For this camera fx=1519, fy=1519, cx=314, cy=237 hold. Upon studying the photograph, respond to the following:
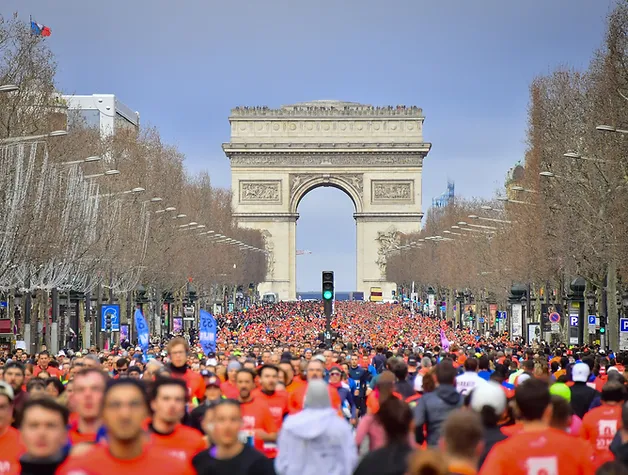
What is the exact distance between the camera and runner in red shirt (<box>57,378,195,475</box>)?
24.2 ft

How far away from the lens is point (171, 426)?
9.52 meters

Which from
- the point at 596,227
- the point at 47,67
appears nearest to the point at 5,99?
the point at 47,67

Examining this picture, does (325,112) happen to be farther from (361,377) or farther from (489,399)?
(489,399)

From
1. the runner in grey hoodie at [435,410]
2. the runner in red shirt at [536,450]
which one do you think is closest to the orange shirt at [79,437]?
the runner in red shirt at [536,450]

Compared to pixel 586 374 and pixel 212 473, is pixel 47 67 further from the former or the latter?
pixel 212 473

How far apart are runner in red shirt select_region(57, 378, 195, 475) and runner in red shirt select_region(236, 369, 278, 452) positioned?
4324mm

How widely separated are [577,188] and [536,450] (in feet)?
130

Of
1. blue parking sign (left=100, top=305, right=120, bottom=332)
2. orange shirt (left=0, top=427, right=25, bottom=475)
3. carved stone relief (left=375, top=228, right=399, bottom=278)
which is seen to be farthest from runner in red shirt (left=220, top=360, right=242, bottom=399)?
carved stone relief (left=375, top=228, right=399, bottom=278)

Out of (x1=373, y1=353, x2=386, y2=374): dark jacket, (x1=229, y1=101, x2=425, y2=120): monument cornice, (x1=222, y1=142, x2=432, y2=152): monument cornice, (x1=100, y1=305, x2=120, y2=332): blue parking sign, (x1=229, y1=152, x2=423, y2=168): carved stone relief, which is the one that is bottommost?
(x1=373, y1=353, x2=386, y2=374): dark jacket

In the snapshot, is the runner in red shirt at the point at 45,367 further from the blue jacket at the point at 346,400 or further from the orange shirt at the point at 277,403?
the orange shirt at the point at 277,403

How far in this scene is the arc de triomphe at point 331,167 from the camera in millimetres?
137250

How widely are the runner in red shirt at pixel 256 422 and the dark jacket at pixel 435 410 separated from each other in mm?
1182

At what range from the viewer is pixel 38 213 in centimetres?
4247

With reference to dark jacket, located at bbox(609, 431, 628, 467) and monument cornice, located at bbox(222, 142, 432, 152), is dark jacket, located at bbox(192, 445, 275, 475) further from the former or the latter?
monument cornice, located at bbox(222, 142, 432, 152)
